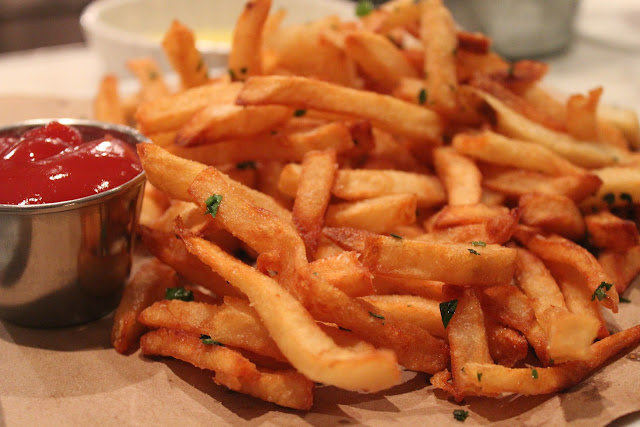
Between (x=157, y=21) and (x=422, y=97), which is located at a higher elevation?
(x=422, y=97)

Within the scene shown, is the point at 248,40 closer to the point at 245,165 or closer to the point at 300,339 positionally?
the point at 245,165

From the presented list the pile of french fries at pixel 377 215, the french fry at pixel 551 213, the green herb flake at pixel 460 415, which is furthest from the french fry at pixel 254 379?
the french fry at pixel 551 213

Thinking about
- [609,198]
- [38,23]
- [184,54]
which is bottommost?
[38,23]

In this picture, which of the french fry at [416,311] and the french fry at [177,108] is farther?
Answer: the french fry at [177,108]

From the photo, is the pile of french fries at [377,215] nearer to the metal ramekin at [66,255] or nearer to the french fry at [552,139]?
the french fry at [552,139]

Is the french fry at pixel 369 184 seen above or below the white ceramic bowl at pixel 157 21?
above

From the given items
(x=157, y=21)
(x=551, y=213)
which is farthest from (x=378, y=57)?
(x=157, y=21)

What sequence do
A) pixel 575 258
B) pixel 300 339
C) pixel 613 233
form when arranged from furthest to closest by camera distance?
pixel 613 233, pixel 575 258, pixel 300 339
